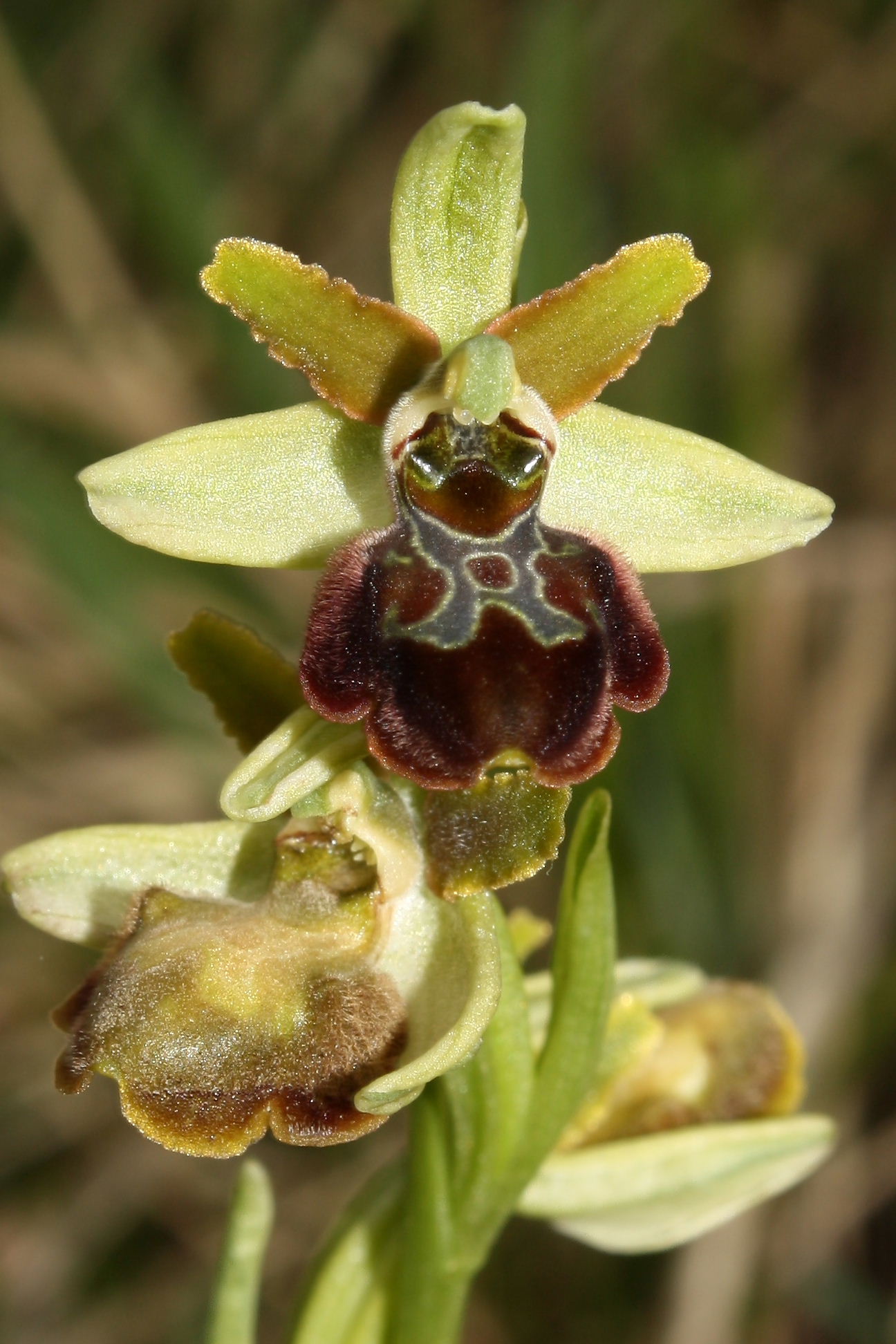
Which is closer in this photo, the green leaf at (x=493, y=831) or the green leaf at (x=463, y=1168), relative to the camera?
the green leaf at (x=493, y=831)

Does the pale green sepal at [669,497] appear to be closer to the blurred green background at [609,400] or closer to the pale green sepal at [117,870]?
the pale green sepal at [117,870]

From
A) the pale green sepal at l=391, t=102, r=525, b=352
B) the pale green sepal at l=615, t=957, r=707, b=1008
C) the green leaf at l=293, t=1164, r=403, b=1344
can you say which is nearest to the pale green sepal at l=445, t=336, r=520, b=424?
the pale green sepal at l=391, t=102, r=525, b=352

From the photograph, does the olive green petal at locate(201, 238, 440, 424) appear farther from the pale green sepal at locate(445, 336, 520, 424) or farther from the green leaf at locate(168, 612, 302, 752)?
the green leaf at locate(168, 612, 302, 752)

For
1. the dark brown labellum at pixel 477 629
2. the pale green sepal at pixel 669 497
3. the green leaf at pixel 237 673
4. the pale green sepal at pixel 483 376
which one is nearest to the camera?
the dark brown labellum at pixel 477 629

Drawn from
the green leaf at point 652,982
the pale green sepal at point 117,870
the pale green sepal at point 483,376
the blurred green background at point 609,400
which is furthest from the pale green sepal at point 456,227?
the blurred green background at point 609,400

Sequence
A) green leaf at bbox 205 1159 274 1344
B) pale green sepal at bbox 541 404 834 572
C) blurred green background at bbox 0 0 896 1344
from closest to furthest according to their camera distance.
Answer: pale green sepal at bbox 541 404 834 572, green leaf at bbox 205 1159 274 1344, blurred green background at bbox 0 0 896 1344
